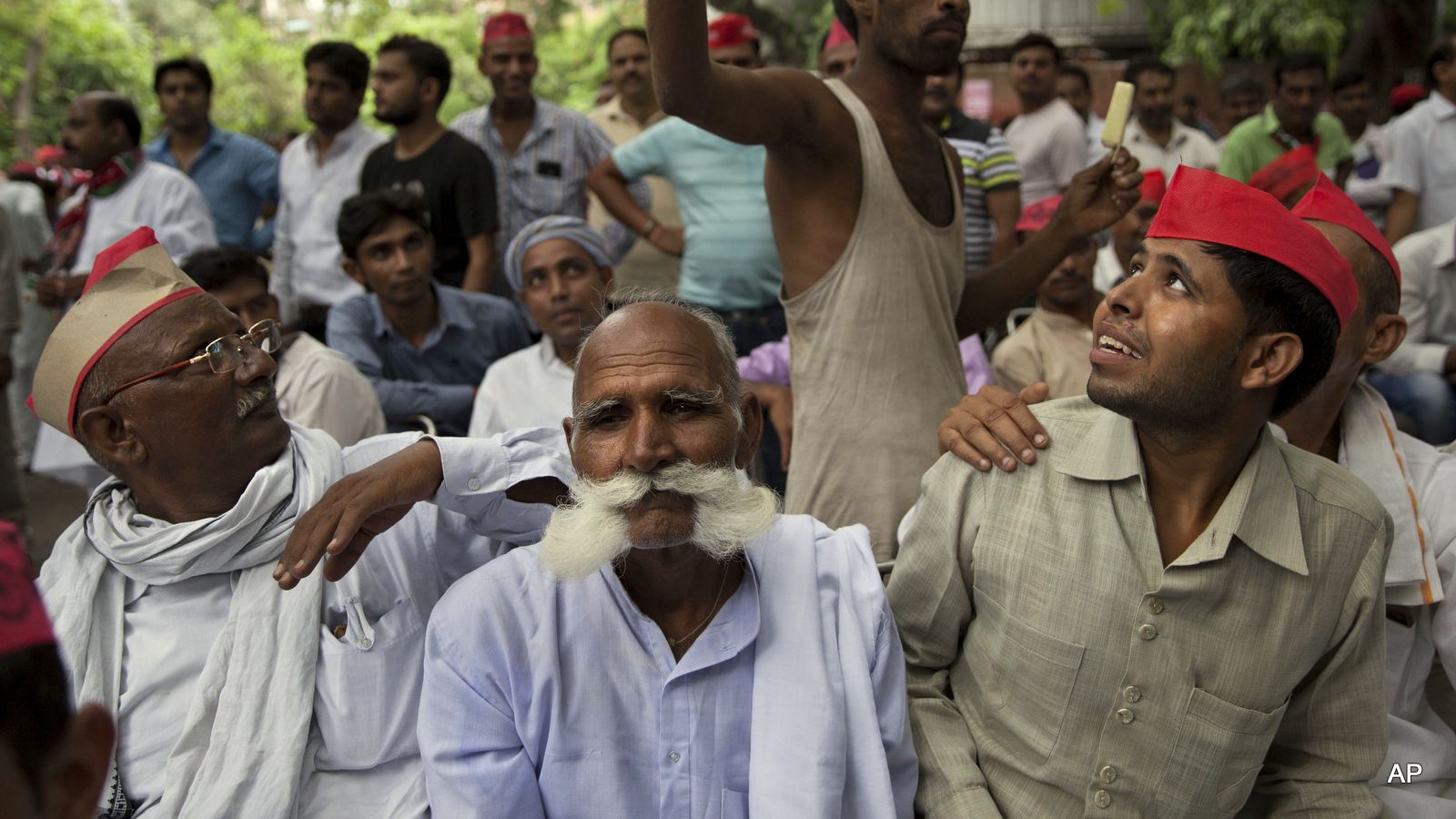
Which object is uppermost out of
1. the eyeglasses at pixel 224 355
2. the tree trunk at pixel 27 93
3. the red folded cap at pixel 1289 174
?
the eyeglasses at pixel 224 355

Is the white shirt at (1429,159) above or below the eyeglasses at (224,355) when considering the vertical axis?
below

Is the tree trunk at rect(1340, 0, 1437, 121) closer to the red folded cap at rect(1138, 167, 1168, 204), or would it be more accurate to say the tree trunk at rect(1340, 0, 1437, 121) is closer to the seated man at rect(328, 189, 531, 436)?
the red folded cap at rect(1138, 167, 1168, 204)

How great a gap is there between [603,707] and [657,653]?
0.14m

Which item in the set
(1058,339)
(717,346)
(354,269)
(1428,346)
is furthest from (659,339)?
(1428,346)

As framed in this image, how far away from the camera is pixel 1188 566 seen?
6.36 ft

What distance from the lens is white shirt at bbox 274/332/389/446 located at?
3.59m

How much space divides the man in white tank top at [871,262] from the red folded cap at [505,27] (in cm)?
363

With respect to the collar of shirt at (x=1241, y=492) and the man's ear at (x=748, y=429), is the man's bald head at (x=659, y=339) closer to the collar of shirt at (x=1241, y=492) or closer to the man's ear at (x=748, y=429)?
the man's ear at (x=748, y=429)

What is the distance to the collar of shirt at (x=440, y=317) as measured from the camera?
4.52m

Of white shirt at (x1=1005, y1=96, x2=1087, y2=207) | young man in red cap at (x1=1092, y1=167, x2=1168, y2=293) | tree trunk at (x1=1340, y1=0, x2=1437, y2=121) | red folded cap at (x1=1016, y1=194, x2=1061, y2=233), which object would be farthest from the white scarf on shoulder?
tree trunk at (x1=1340, y1=0, x2=1437, y2=121)

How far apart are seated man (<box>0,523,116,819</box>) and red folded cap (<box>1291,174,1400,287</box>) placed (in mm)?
2608

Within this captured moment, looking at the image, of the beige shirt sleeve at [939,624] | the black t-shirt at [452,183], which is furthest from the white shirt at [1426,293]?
the black t-shirt at [452,183]

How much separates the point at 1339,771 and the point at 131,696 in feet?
8.14

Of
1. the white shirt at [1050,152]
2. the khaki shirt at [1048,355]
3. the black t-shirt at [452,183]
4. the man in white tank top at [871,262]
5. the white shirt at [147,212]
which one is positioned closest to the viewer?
the man in white tank top at [871,262]
